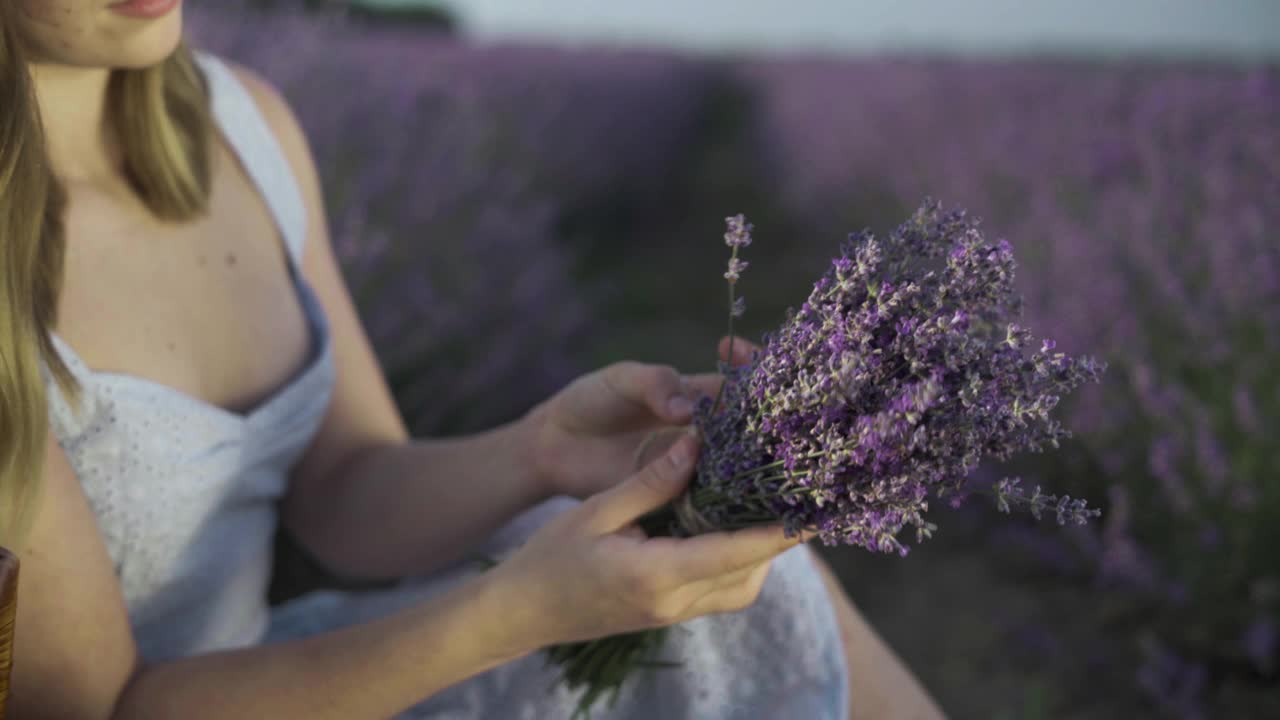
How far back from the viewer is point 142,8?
4.02 ft

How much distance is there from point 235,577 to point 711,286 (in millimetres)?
5085

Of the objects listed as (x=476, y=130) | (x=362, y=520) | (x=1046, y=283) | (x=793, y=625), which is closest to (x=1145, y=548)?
(x=1046, y=283)

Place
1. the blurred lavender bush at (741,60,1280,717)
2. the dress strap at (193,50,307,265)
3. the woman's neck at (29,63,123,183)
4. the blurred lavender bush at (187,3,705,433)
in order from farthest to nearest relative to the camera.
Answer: the blurred lavender bush at (187,3,705,433)
the blurred lavender bush at (741,60,1280,717)
the dress strap at (193,50,307,265)
the woman's neck at (29,63,123,183)

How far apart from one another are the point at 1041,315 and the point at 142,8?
241cm

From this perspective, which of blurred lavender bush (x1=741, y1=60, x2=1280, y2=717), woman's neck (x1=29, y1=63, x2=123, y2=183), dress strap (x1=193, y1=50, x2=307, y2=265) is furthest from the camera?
blurred lavender bush (x1=741, y1=60, x2=1280, y2=717)

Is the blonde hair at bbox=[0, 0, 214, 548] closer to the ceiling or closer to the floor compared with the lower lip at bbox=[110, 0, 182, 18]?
closer to the floor

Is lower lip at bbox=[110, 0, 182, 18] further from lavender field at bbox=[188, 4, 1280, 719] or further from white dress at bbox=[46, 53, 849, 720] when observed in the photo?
lavender field at bbox=[188, 4, 1280, 719]

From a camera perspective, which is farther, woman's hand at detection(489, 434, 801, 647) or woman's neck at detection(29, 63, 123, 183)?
woman's neck at detection(29, 63, 123, 183)

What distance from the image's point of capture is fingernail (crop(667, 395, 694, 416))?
124cm

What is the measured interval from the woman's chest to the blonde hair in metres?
0.06

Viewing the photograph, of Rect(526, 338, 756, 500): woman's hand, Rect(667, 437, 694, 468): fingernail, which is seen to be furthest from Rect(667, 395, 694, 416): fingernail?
Rect(667, 437, 694, 468): fingernail

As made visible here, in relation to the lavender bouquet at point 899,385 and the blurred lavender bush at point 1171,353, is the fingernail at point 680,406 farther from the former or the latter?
the blurred lavender bush at point 1171,353

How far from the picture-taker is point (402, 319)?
3.12 metres

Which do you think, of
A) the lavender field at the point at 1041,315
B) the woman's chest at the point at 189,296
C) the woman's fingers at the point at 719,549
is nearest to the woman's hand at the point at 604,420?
the woman's fingers at the point at 719,549
